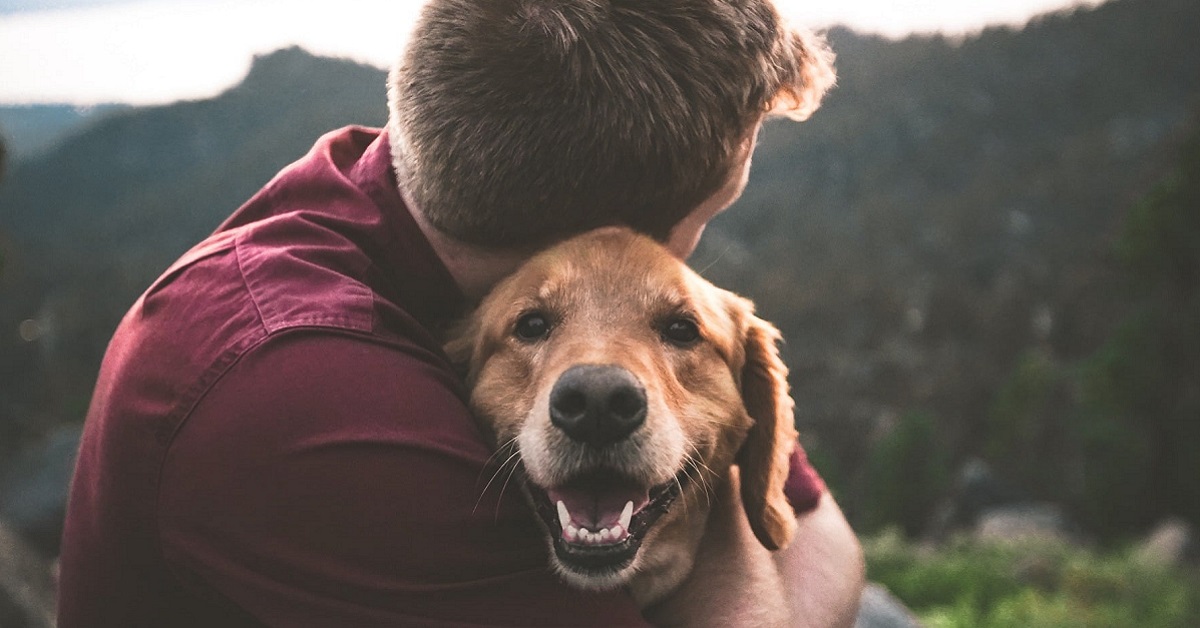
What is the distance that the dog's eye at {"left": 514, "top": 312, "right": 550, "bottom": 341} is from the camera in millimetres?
2605

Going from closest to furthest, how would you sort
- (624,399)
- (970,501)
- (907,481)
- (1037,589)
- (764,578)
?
(624,399), (764,578), (1037,589), (970,501), (907,481)

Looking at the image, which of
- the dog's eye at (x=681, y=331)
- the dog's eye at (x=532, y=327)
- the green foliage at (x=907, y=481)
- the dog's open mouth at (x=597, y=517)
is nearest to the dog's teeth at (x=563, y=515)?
the dog's open mouth at (x=597, y=517)

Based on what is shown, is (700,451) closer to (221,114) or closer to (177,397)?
(177,397)

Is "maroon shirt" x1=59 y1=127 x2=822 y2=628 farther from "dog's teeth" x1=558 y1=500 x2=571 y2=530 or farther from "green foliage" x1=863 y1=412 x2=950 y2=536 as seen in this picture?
"green foliage" x1=863 y1=412 x2=950 y2=536

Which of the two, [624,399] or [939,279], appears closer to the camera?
[624,399]

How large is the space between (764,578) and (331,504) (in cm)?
134

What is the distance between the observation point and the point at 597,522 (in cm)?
238

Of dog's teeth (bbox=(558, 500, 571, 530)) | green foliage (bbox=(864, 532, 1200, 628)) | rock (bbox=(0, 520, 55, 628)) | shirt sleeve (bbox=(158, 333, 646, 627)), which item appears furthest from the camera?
green foliage (bbox=(864, 532, 1200, 628))

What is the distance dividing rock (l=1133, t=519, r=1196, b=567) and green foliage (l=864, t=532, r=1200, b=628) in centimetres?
44

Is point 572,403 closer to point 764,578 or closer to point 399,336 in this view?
point 399,336

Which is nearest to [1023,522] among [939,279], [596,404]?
[596,404]

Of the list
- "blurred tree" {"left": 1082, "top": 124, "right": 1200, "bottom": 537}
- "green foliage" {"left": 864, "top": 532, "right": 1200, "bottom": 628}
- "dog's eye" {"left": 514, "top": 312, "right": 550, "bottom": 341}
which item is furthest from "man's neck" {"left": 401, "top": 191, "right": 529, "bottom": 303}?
"blurred tree" {"left": 1082, "top": 124, "right": 1200, "bottom": 537}

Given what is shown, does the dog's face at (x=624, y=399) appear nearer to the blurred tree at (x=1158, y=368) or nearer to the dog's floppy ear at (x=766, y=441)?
the dog's floppy ear at (x=766, y=441)

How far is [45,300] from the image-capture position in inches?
1155
